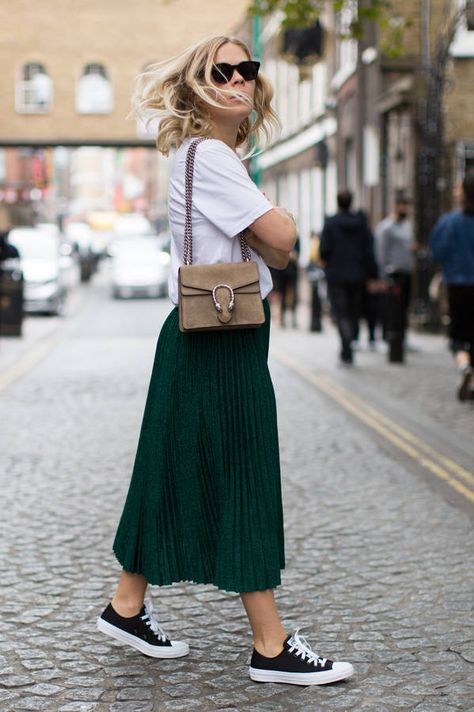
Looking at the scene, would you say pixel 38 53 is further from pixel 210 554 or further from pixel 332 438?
pixel 210 554

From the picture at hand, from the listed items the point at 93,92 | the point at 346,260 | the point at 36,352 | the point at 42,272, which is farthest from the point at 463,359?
the point at 93,92

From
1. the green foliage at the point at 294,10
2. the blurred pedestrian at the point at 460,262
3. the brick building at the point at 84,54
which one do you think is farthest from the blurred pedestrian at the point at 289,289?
the brick building at the point at 84,54

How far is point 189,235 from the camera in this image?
3879 millimetres

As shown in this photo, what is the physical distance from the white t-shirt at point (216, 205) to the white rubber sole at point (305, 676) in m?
1.08

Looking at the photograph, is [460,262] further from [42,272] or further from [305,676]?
[42,272]

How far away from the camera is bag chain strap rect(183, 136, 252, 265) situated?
385 centimetres

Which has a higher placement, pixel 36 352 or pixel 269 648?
pixel 269 648

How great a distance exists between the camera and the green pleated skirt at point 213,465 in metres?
3.91

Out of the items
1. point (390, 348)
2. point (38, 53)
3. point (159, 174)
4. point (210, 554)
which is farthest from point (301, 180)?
point (159, 174)

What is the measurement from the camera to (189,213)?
Answer: 3.86 meters

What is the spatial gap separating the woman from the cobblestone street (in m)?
0.26

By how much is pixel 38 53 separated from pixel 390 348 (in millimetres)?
32082

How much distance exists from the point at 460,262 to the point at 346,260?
3364mm

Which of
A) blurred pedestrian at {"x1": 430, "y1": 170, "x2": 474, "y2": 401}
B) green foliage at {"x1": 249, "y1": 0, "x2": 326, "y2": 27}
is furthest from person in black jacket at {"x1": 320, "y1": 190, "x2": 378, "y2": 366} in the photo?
blurred pedestrian at {"x1": 430, "y1": 170, "x2": 474, "y2": 401}
